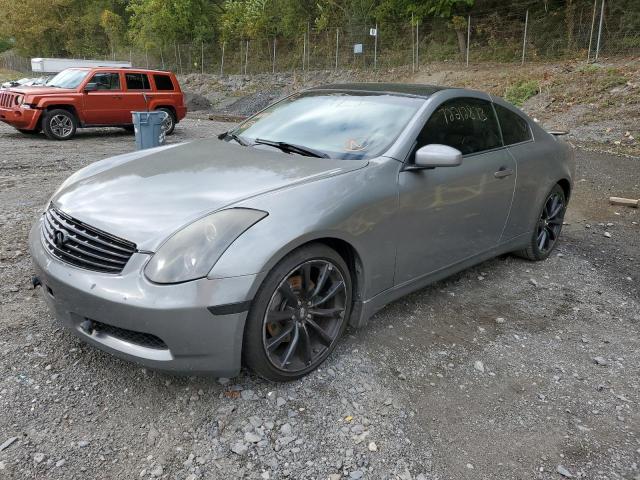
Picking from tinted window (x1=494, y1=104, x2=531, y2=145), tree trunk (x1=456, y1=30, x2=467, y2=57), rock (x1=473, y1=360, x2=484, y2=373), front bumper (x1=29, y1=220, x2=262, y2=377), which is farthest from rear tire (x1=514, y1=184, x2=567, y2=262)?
tree trunk (x1=456, y1=30, x2=467, y2=57)

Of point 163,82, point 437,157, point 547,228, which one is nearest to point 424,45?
point 163,82

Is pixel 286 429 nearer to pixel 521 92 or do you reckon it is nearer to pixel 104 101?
pixel 104 101

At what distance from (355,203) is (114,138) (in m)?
11.9

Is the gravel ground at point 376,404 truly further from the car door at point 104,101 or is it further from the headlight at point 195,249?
the car door at point 104,101

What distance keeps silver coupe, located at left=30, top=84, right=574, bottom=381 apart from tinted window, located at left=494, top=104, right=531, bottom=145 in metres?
0.05

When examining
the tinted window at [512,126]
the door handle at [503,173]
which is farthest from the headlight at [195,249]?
the tinted window at [512,126]

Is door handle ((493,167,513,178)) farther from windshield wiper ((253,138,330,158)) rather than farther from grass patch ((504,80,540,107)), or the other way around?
grass patch ((504,80,540,107))

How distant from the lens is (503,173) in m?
4.07

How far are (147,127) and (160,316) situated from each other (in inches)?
298

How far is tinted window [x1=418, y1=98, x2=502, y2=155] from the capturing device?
358 cm

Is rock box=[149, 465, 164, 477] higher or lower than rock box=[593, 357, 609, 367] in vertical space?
higher

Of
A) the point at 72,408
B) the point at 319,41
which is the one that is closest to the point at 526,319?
the point at 72,408

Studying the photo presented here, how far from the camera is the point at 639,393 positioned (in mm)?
3012

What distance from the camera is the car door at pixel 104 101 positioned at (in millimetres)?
12547
